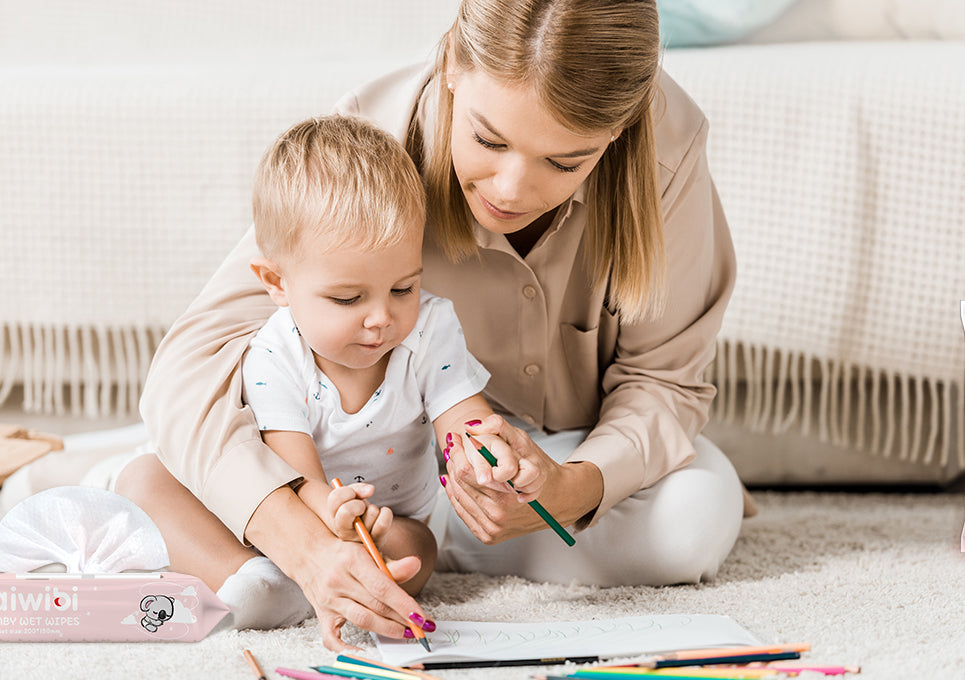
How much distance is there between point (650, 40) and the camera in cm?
93

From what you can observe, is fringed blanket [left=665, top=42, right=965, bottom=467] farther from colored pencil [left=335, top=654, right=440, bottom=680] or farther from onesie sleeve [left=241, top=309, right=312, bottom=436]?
colored pencil [left=335, top=654, right=440, bottom=680]

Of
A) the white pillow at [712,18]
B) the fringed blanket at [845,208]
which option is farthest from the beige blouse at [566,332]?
the white pillow at [712,18]

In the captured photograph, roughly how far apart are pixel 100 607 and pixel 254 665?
0.15 meters

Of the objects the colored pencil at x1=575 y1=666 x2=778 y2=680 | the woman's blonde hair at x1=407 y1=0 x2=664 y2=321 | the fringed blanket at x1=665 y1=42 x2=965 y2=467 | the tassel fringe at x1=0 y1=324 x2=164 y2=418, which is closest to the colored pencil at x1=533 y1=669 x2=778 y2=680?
the colored pencil at x1=575 y1=666 x2=778 y2=680

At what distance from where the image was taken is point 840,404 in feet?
4.99

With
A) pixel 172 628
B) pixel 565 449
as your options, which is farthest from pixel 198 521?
pixel 565 449

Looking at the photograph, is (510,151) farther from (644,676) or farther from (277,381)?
Answer: (644,676)

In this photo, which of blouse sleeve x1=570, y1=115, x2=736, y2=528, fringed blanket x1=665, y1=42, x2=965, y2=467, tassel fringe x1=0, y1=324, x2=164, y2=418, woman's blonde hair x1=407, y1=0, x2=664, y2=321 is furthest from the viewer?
tassel fringe x1=0, y1=324, x2=164, y2=418

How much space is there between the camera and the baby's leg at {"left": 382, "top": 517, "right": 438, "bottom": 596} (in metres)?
1.02

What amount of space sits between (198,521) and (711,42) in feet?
3.37

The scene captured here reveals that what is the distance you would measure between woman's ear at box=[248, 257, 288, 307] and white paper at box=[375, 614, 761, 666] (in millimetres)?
339

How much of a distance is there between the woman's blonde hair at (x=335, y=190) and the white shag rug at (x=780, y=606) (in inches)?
14.1

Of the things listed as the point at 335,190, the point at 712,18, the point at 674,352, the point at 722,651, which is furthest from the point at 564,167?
the point at 712,18

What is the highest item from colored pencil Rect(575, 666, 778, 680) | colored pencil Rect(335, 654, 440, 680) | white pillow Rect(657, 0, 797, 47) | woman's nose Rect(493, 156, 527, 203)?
white pillow Rect(657, 0, 797, 47)
